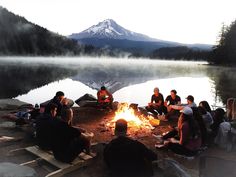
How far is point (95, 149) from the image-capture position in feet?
33.8

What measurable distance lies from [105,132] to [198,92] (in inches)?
1057

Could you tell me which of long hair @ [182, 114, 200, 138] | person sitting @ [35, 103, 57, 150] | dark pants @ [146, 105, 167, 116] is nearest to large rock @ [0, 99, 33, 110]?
dark pants @ [146, 105, 167, 116]

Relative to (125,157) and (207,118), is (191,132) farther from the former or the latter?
(125,157)

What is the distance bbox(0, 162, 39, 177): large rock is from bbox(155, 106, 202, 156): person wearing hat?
4586 mm

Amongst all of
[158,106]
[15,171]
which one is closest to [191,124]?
[15,171]

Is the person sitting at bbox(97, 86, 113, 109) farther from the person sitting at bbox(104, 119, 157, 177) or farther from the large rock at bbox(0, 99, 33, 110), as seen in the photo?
the person sitting at bbox(104, 119, 157, 177)

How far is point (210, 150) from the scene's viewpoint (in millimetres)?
11156

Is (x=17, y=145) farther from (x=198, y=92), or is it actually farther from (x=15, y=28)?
(x=15, y=28)

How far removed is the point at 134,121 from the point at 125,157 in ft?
21.9

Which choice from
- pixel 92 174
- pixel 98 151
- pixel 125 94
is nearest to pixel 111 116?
pixel 98 151

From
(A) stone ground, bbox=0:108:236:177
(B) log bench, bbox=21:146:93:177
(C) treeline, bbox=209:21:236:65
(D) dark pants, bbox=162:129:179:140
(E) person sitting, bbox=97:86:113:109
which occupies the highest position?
(C) treeline, bbox=209:21:236:65

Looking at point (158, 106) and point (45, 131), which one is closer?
point (45, 131)

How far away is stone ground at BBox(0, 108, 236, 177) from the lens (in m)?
8.72

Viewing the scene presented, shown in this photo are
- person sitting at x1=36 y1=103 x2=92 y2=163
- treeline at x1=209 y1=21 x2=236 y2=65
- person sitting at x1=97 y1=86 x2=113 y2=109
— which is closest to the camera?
person sitting at x1=36 y1=103 x2=92 y2=163
